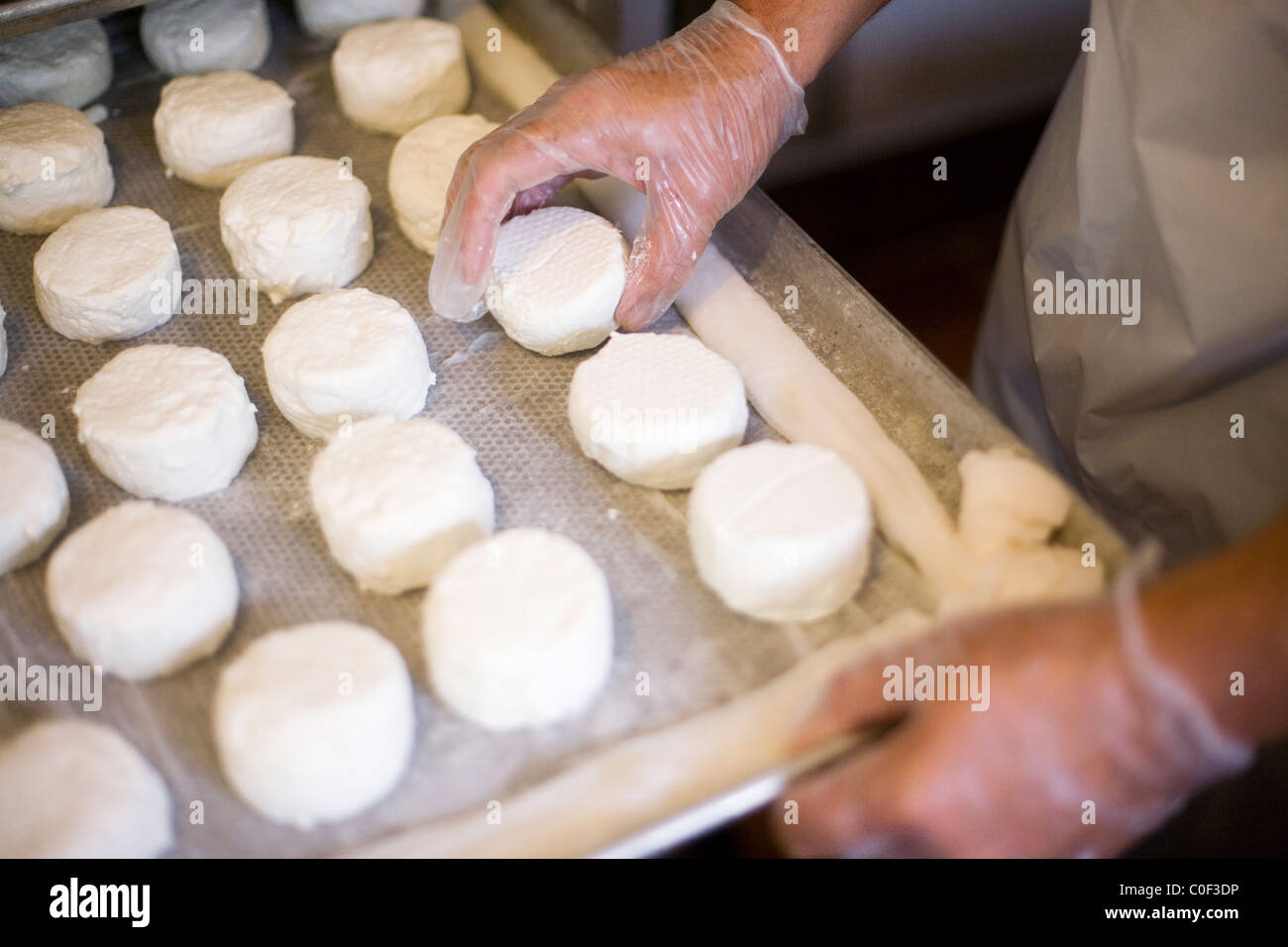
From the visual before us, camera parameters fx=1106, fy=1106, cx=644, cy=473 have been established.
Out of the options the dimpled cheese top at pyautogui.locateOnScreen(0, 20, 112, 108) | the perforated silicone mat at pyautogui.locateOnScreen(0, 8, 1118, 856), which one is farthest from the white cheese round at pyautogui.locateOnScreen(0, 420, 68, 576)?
the dimpled cheese top at pyautogui.locateOnScreen(0, 20, 112, 108)

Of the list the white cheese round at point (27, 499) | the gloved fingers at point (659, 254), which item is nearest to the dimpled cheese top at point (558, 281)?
the gloved fingers at point (659, 254)

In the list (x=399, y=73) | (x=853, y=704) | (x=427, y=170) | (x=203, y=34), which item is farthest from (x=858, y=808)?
(x=203, y=34)

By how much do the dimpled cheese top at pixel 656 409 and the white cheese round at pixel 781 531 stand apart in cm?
8

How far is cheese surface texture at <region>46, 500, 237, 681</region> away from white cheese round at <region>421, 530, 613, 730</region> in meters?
0.28

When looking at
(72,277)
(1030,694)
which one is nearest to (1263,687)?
(1030,694)

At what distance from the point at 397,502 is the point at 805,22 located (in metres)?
0.98

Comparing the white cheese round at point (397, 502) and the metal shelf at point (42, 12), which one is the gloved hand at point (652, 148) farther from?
the metal shelf at point (42, 12)

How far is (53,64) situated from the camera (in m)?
1.99

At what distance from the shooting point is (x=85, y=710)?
1.37m

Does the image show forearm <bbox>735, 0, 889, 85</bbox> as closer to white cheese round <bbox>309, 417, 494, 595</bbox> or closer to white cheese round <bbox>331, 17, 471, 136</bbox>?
white cheese round <bbox>331, 17, 471, 136</bbox>

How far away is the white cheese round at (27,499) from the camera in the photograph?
146 cm

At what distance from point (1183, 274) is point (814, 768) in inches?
35.5
